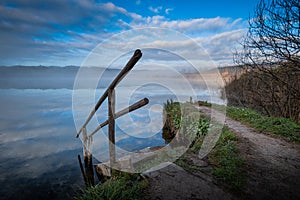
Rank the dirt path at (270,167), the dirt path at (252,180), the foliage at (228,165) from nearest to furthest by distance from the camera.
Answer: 1. the dirt path at (252,180)
2. the dirt path at (270,167)
3. the foliage at (228,165)

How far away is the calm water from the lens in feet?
17.7

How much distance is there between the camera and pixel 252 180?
2.91 m

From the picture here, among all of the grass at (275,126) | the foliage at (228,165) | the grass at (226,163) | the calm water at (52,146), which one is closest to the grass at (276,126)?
the grass at (275,126)

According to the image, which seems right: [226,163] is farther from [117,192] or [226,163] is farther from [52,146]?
[52,146]

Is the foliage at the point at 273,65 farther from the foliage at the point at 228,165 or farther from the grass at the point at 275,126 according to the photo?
the foliage at the point at 228,165

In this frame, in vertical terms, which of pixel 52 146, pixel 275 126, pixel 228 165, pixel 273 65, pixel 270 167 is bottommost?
pixel 52 146

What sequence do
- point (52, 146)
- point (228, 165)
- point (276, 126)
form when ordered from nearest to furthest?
point (228, 165) → point (276, 126) → point (52, 146)

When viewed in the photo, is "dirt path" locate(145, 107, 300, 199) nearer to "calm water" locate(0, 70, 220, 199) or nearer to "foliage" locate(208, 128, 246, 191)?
"foliage" locate(208, 128, 246, 191)

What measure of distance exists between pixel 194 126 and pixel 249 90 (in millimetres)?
5829

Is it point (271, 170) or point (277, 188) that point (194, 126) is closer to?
point (271, 170)

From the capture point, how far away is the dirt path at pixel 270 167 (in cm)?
262

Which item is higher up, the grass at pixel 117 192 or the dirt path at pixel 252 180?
the grass at pixel 117 192

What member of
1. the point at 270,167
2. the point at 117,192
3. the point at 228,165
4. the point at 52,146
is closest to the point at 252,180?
the point at 228,165

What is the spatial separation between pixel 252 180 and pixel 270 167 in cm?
89
